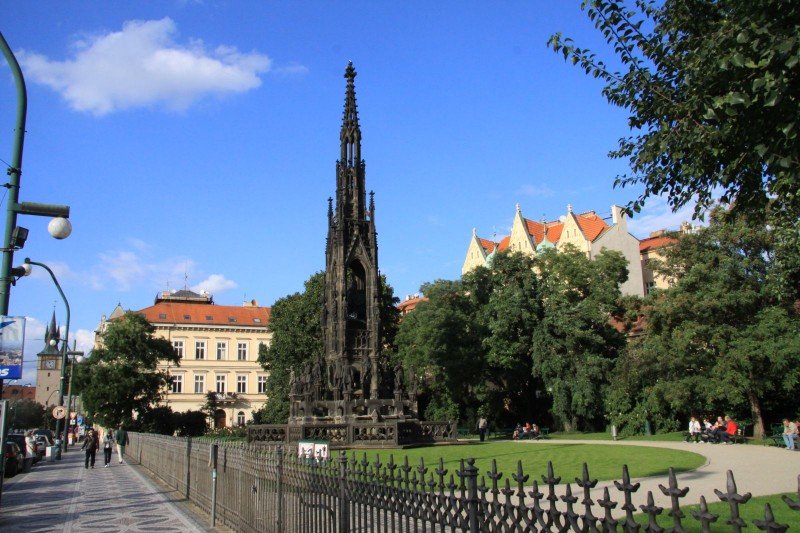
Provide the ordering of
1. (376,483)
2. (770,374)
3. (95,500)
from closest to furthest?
1. (376,483)
2. (95,500)
3. (770,374)

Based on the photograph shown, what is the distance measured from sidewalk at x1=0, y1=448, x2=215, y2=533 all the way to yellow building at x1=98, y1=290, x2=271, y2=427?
51392mm

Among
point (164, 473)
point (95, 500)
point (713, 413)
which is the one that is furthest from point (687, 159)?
point (713, 413)

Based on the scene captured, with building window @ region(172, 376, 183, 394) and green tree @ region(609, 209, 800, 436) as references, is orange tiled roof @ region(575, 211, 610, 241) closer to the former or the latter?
green tree @ region(609, 209, 800, 436)

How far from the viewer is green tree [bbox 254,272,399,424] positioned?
48906mm

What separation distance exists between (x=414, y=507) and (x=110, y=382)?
53.3 metres

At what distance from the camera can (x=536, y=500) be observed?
3.76 meters

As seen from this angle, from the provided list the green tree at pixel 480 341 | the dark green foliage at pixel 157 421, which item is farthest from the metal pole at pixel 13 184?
the dark green foliage at pixel 157 421

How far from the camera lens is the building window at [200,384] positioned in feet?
240

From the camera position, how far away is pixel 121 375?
2082 inches

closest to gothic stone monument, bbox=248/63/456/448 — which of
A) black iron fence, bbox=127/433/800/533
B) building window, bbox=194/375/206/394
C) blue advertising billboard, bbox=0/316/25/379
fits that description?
black iron fence, bbox=127/433/800/533

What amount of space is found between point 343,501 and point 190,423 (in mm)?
56753

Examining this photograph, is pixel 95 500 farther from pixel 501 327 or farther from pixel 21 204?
pixel 501 327

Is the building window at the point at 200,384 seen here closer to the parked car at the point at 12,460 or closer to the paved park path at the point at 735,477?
the parked car at the point at 12,460

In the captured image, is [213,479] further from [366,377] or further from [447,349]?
[447,349]
